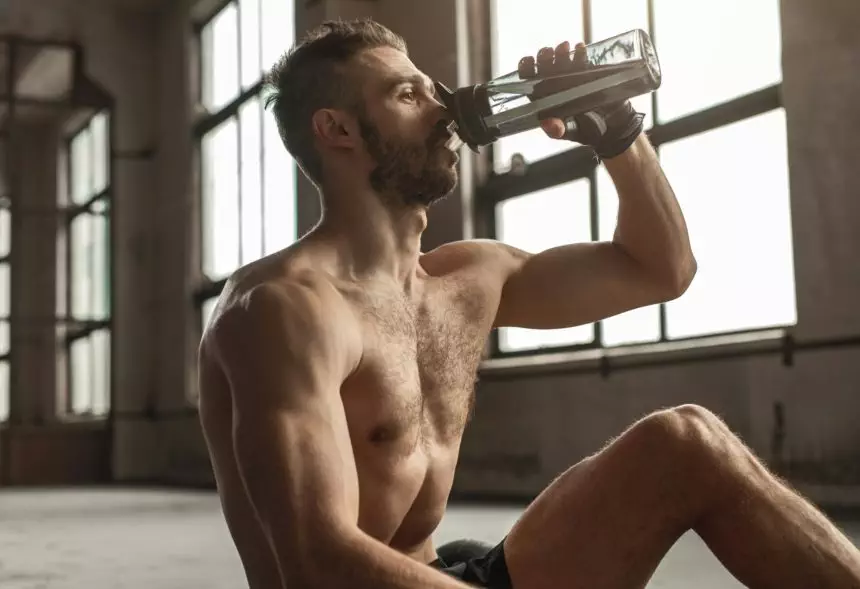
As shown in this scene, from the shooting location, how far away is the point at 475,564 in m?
1.68

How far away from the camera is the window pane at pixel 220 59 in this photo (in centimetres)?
849

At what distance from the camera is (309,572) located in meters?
1.23

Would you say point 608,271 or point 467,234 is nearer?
point 608,271

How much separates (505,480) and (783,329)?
71.1 inches

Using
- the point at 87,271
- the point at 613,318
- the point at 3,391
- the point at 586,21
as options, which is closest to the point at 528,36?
the point at 586,21

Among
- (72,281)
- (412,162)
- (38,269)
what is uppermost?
(38,269)

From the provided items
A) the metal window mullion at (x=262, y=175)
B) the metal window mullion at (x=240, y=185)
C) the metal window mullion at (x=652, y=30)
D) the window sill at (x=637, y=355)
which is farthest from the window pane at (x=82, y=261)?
the metal window mullion at (x=652, y=30)

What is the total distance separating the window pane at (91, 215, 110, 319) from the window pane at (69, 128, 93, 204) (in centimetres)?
28

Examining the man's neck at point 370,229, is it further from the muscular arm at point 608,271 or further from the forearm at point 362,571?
the forearm at point 362,571

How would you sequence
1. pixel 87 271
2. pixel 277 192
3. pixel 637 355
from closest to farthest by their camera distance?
pixel 637 355 < pixel 277 192 < pixel 87 271

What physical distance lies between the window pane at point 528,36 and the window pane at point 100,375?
550 cm

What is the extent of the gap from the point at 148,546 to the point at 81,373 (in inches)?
289

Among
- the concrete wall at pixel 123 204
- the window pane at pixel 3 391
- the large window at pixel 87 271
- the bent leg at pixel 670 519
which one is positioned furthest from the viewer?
the window pane at pixel 3 391

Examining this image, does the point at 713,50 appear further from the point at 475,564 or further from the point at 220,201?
the point at 220,201
